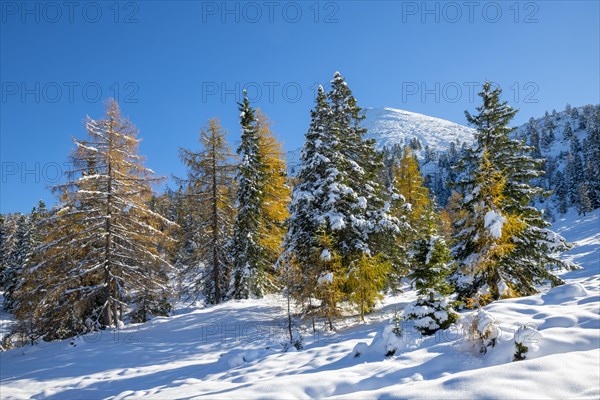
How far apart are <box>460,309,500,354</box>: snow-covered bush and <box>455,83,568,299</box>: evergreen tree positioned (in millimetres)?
6486

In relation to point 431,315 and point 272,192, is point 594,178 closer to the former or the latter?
point 272,192

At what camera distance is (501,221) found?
41.7ft

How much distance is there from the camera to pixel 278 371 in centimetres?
971

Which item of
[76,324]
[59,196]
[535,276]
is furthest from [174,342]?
[535,276]

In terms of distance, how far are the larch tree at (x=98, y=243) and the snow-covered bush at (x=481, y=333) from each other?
15657 mm

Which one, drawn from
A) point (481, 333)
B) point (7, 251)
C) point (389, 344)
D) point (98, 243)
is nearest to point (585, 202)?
point (389, 344)

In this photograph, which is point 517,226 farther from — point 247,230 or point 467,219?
point 247,230

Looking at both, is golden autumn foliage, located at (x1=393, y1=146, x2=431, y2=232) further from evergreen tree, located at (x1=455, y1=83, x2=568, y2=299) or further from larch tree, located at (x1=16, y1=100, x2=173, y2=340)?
larch tree, located at (x1=16, y1=100, x2=173, y2=340)

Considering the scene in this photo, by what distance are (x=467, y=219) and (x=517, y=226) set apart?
197 cm

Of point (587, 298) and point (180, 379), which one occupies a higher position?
point (587, 298)

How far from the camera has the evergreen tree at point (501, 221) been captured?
45.1 ft

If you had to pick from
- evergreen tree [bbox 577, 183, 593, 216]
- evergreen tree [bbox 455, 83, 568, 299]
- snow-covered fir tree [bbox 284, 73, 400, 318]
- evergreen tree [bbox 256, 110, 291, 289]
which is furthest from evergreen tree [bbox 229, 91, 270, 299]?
evergreen tree [bbox 577, 183, 593, 216]

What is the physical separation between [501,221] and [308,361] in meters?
9.21

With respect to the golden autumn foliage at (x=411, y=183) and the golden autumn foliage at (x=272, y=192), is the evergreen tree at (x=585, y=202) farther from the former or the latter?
the golden autumn foliage at (x=272, y=192)
